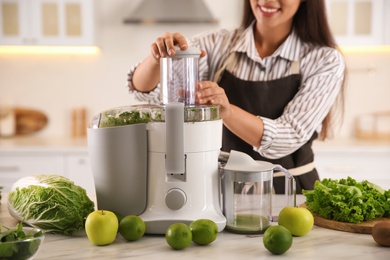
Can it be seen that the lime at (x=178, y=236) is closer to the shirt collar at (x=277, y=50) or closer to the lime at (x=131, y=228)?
the lime at (x=131, y=228)

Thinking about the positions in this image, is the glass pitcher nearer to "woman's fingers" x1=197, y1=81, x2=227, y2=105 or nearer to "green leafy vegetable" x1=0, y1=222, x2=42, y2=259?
"woman's fingers" x1=197, y1=81, x2=227, y2=105

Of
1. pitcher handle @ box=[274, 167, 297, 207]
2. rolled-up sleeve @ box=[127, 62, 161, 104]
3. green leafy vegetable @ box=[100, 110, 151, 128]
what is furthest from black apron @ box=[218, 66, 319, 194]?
green leafy vegetable @ box=[100, 110, 151, 128]

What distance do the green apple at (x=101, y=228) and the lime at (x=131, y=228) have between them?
0.02 metres

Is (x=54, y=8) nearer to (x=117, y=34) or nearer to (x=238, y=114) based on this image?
(x=117, y=34)

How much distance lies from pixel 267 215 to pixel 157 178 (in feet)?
1.01

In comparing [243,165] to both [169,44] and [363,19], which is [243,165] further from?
[363,19]

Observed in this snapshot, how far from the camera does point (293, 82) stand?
2240mm

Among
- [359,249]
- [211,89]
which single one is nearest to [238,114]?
[211,89]

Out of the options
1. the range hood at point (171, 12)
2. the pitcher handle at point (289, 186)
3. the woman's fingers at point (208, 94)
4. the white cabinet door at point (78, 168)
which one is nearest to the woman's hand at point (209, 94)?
the woman's fingers at point (208, 94)

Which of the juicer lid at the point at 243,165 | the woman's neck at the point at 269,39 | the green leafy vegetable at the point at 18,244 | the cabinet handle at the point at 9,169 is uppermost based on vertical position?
the woman's neck at the point at 269,39

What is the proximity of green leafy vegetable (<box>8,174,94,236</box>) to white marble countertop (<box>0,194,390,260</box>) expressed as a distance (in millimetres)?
32

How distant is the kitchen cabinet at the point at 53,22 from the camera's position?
379cm

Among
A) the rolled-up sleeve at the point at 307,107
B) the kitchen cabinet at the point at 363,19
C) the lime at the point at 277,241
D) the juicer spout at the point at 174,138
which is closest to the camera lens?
the lime at the point at 277,241

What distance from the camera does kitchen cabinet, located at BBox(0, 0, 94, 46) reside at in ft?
12.4
